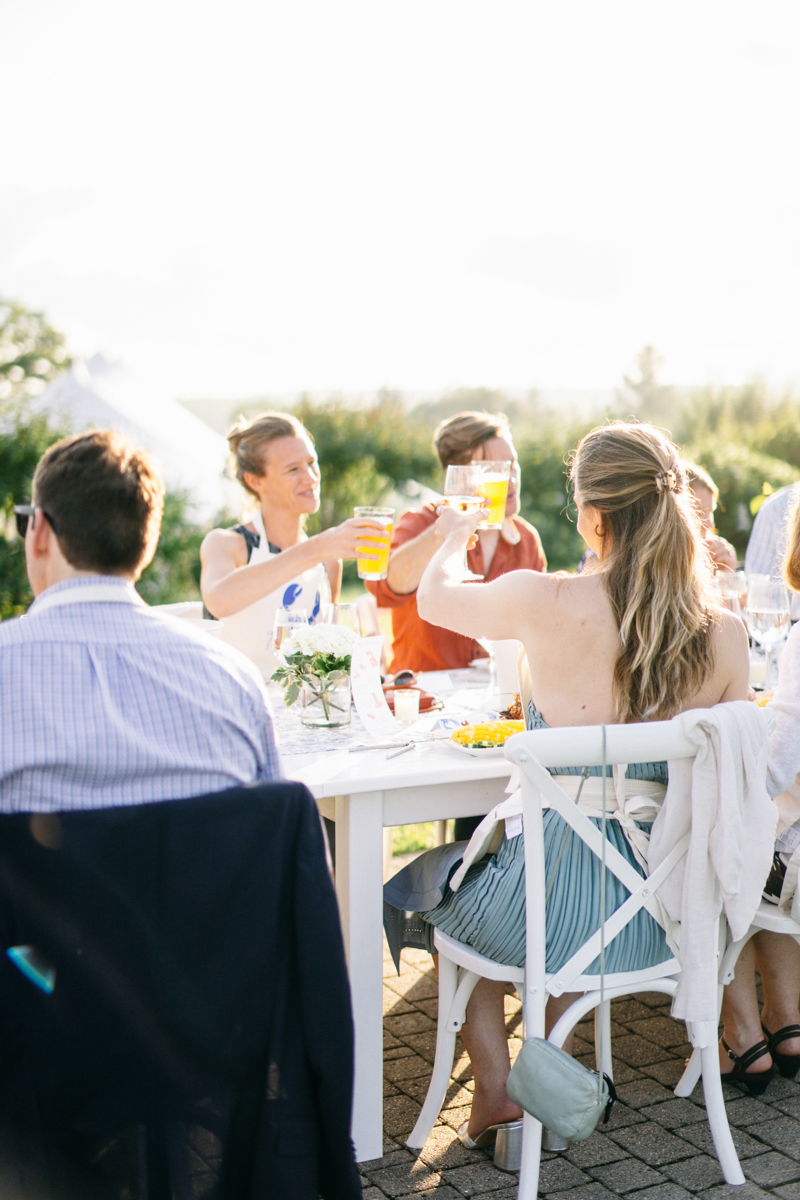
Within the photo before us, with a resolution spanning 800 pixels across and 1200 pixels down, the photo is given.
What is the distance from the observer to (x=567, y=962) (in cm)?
201

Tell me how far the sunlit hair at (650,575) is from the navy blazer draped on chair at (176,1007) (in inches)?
35.2

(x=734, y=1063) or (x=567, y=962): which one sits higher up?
(x=567, y=962)

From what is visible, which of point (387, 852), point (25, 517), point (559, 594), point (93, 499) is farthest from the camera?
point (387, 852)

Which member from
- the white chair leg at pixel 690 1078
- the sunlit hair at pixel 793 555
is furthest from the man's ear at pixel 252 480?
the white chair leg at pixel 690 1078

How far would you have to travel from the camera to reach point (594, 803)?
2072mm

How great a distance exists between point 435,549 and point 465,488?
823 mm

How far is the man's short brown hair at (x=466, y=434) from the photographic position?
362cm

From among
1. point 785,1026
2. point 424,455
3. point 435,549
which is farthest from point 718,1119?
point 424,455

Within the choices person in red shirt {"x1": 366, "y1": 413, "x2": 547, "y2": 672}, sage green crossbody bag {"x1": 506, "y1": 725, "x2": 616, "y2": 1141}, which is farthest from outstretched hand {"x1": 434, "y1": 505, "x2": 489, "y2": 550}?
person in red shirt {"x1": 366, "y1": 413, "x2": 547, "y2": 672}

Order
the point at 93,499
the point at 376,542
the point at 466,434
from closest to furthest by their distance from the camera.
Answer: the point at 93,499, the point at 376,542, the point at 466,434

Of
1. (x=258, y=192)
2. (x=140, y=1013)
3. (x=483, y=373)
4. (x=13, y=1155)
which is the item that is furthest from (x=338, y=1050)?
(x=258, y=192)

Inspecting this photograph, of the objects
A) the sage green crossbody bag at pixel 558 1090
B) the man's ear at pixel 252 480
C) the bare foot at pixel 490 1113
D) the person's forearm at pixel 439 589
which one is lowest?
the bare foot at pixel 490 1113

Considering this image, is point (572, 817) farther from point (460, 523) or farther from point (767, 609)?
point (767, 609)

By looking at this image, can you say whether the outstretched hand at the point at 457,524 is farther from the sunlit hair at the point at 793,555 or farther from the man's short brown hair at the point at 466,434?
the man's short brown hair at the point at 466,434
